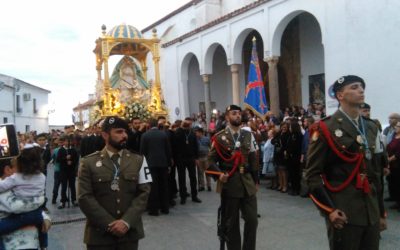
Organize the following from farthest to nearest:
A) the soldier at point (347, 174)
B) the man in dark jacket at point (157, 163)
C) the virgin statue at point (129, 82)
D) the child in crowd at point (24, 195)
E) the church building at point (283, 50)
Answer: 1. the virgin statue at point (129, 82)
2. the church building at point (283, 50)
3. the man in dark jacket at point (157, 163)
4. the child in crowd at point (24, 195)
5. the soldier at point (347, 174)

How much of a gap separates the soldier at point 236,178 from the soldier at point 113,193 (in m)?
1.71

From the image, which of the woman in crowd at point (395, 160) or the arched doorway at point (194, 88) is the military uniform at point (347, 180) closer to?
the woman in crowd at point (395, 160)

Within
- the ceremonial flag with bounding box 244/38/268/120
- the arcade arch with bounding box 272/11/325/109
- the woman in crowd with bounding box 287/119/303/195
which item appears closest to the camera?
the woman in crowd with bounding box 287/119/303/195

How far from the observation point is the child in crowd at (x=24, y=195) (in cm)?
372

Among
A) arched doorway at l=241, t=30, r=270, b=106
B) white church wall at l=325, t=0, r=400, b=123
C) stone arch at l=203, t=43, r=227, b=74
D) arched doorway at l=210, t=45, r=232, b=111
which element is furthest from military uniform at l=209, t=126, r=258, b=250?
arched doorway at l=210, t=45, r=232, b=111

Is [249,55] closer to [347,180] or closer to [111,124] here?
[111,124]

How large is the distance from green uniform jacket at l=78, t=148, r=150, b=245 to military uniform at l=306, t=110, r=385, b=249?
146cm

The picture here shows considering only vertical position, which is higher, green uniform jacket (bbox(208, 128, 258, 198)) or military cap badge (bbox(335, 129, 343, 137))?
military cap badge (bbox(335, 129, 343, 137))

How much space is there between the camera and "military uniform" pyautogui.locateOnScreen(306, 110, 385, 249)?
10.2ft

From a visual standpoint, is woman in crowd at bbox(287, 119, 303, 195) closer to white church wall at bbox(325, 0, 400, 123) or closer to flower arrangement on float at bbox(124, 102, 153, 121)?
white church wall at bbox(325, 0, 400, 123)

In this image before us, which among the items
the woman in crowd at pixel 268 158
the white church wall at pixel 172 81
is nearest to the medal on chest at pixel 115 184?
the woman in crowd at pixel 268 158

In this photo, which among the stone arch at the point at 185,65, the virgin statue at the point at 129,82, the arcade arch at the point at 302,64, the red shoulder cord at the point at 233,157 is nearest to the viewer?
the red shoulder cord at the point at 233,157

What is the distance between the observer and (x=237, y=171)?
5094mm

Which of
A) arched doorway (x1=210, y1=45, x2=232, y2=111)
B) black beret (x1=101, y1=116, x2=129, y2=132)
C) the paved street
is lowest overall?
the paved street
